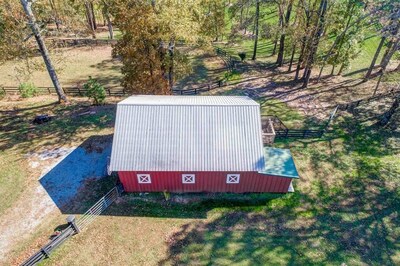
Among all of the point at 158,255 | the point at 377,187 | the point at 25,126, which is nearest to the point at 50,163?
the point at 25,126

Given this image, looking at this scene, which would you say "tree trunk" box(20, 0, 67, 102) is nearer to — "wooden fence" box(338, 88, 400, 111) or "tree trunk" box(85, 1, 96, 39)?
"tree trunk" box(85, 1, 96, 39)

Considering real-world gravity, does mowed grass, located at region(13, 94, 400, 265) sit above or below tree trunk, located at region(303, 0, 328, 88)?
below

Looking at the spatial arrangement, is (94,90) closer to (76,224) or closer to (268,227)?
(76,224)

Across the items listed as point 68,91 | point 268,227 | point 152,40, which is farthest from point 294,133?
point 68,91

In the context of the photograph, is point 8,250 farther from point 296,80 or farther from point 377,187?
point 296,80

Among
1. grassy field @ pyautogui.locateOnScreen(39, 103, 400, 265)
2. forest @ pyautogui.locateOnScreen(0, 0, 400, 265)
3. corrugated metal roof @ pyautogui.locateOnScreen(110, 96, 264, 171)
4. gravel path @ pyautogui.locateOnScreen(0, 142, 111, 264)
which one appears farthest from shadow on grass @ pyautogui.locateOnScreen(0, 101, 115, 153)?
grassy field @ pyautogui.locateOnScreen(39, 103, 400, 265)

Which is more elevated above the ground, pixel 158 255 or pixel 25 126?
pixel 25 126
